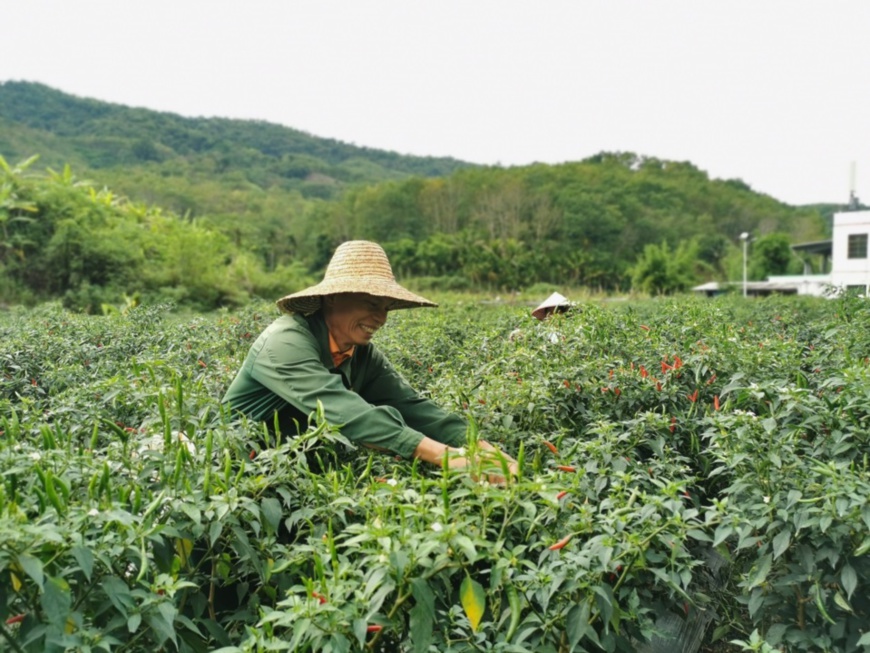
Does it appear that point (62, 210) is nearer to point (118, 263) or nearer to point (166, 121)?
point (118, 263)

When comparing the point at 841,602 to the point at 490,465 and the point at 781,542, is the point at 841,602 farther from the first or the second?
the point at 490,465

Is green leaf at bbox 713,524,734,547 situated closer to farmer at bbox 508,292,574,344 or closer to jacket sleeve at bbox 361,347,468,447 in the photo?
jacket sleeve at bbox 361,347,468,447

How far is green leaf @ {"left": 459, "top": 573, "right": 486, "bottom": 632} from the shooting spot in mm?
1381

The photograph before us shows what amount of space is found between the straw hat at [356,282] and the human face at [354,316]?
6 cm

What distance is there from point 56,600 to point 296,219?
58.7 m

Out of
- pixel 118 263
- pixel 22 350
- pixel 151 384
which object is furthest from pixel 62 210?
pixel 151 384

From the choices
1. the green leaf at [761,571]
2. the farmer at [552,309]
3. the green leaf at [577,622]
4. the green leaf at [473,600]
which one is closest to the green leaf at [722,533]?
the green leaf at [761,571]

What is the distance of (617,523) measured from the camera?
5.06 feet

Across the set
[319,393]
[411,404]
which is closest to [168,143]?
[411,404]

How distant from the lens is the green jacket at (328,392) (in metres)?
2.09

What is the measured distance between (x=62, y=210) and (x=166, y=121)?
78071 millimetres

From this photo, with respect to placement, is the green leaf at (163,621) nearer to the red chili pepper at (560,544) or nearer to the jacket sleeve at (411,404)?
the red chili pepper at (560,544)

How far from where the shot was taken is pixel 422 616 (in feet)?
4.53

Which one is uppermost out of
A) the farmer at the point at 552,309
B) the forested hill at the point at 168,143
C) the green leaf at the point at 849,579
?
the forested hill at the point at 168,143
